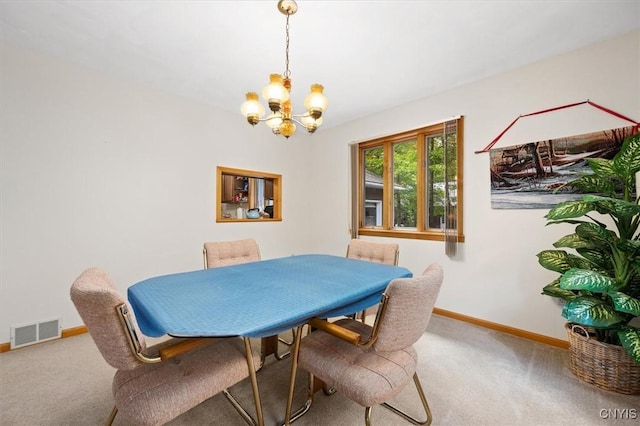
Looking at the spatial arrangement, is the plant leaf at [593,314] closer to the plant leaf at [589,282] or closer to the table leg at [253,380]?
the plant leaf at [589,282]

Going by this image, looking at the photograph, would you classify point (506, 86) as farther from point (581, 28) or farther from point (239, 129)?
point (239, 129)

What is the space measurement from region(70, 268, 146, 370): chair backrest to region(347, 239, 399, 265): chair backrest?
6.31 feet

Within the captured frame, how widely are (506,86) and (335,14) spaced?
76.5 inches

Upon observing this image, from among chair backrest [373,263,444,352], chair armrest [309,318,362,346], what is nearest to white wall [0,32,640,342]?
chair backrest [373,263,444,352]

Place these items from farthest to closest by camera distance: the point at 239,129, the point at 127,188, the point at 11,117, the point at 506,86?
1. the point at 239,129
2. the point at 127,188
3. the point at 506,86
4. the point at 11,117

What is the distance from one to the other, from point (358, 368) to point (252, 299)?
622 mm

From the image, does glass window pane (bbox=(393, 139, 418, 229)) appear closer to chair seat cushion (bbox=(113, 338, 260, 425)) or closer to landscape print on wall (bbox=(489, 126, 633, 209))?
landscape print on wall (bbox=(489, 126, 633, 209))

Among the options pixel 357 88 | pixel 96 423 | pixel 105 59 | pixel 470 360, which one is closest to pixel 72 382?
pixel 96 423

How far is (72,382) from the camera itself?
1.88 m

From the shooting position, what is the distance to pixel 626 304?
154 centimetres

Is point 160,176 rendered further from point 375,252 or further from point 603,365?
point 603,365

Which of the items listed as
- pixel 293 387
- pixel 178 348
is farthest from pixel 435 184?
pixel 178 348

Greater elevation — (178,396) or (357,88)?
(357,88)

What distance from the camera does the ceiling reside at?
1883 mm
